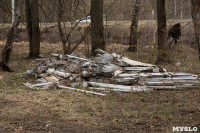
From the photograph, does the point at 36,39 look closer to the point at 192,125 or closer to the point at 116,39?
the point at 116,39

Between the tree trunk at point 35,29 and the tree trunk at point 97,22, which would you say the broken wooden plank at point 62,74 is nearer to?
the tree trunk at point 97,22

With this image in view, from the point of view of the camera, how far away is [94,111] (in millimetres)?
7184

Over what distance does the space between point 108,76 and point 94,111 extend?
3.00m

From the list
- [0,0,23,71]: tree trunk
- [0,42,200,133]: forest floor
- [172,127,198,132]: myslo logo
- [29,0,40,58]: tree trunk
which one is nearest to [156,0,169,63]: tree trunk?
[0,42,200,133]: forest floor

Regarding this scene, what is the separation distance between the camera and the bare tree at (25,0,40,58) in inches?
687

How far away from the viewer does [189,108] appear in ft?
23.1

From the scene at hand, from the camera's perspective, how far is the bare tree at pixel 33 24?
17458 mm

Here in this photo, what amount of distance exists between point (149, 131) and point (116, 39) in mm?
18292

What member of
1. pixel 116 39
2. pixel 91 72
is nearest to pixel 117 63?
pixel 91 72

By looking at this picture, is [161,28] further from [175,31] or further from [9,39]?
[9,39]

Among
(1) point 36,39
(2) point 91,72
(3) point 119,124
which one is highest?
(1) point 36,39

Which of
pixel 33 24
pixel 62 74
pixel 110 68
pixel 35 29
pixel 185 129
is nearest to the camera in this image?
pixel 185 129

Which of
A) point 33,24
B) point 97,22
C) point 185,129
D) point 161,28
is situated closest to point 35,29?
point 33,24

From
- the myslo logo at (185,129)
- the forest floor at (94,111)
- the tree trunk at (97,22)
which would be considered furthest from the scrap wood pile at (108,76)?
the myslo logo at (185,129)
